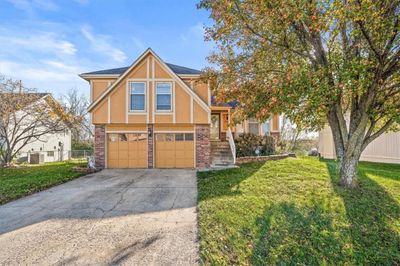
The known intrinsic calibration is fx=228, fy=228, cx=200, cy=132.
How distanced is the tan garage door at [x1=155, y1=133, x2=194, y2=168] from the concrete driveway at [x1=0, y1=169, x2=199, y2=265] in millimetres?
4460

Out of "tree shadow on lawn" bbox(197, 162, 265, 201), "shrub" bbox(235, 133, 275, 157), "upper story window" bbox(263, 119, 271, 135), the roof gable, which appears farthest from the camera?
"upper story window" bbox(263, 119, 271, 135)

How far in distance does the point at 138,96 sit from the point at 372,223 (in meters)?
12.2

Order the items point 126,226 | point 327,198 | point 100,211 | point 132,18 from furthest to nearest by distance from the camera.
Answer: point 132,18 → point 327,198 → point 100,211 → point 126,226

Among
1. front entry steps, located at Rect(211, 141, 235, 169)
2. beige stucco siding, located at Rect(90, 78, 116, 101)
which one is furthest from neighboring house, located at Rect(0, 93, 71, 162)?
front entry steps, located at Rect(211, 141, 235, 169)

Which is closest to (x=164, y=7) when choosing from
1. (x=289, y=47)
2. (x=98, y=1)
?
(x=98, y=1)

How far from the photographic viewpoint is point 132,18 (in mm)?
12406

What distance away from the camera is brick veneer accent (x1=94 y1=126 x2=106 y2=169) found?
13758 mm

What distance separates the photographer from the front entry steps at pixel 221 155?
13922mm

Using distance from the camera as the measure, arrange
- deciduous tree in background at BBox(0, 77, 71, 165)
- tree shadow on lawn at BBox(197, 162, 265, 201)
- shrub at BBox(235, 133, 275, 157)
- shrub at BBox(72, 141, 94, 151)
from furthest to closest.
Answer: shrub at BBox(72, 141, 94, 151) < shrub at BBox(235, 133, 275, 157) < deciduous tree in background at BBox(0, 77, 71, 165) < tree shadow on lawn at BBox(197, 162, 265, 201)

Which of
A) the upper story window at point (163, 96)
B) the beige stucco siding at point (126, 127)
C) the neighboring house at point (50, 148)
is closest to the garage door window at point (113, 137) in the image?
the beige stucco siding at point (126, 127)

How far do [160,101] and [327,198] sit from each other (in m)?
9.95

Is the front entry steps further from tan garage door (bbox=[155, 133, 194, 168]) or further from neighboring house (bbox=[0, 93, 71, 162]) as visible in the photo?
neighboring house (bbox=[0, 93, 71, 162])

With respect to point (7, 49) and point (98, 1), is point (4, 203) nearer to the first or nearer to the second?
point (98, 1)

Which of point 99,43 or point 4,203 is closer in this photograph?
point 4,203
